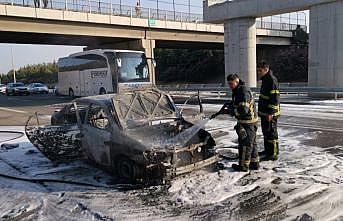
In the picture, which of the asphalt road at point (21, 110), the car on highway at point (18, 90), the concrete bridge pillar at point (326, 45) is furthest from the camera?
the car on highway at point (18, 90)

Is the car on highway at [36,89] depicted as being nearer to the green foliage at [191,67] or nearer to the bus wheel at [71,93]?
the bus wheel at [71,93]

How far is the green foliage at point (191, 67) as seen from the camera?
6359cm

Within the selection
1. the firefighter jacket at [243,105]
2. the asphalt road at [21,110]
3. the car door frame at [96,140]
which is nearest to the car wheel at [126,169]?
the car door frame at [96,140]

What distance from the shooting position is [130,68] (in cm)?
2297

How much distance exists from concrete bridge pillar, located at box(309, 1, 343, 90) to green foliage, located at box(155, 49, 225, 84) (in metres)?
38.1

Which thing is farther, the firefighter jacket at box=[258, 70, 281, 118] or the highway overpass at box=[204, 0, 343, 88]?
the highway overpass at box=[204, 0, 343, 88]

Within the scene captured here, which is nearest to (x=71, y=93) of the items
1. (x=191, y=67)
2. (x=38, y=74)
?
(x=191, y=67)

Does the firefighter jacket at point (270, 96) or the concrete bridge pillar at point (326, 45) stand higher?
the concrete bridge pillar at point (326, 45)

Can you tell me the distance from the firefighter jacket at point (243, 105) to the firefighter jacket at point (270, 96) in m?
0.70

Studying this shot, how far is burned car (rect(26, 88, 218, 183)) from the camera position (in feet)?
18.9

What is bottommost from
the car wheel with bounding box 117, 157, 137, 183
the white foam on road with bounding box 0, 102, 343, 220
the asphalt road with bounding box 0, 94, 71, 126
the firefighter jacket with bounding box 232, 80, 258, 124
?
the white foam on road with bounding box 0, 102, 343, 220

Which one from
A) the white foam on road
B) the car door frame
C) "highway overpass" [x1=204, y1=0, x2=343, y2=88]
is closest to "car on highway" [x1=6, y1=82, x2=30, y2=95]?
"highway overpass" [x1=204, y1=0, x2=343, y2=88]

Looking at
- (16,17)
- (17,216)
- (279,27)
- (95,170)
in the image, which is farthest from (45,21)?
(279,27)

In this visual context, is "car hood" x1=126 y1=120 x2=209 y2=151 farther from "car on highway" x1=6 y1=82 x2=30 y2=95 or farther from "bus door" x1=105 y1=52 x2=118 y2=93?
"car on highway" x1=6 y1=82 x2=30 y2=95
